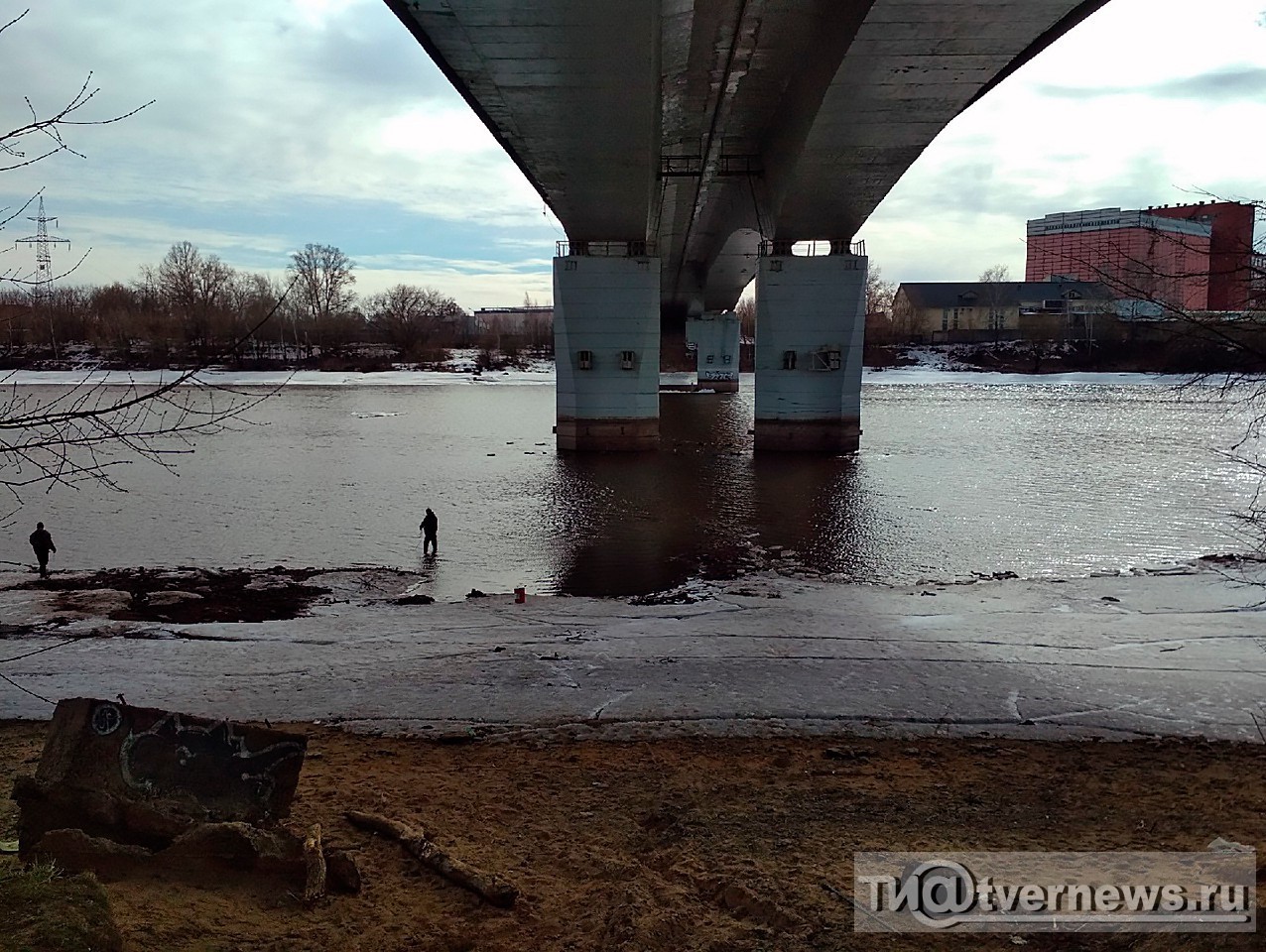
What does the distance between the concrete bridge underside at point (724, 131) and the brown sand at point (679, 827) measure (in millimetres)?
14123

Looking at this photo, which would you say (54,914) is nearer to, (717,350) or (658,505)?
(658,505)

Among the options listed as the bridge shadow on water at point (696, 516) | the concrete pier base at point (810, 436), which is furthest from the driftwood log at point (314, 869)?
the concrete pier base at point (810, 436)

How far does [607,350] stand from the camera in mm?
34062

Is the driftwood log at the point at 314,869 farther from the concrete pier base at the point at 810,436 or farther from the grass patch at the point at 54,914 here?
the concrete pier base at the point at 810,436

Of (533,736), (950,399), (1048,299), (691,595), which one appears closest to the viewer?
(533,736)

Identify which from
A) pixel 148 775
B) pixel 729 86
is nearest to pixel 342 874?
pixel 148 775

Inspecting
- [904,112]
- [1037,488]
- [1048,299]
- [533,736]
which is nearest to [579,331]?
[904,112]

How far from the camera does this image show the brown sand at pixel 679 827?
3.85 meters

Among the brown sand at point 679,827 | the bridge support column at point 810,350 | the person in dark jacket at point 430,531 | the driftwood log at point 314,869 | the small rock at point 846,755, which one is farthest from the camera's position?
the bridge support column at point 810,350

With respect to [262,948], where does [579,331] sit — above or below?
above

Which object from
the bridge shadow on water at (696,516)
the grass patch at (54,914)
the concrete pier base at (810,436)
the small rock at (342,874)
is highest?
the concrete pier base at (810,436)

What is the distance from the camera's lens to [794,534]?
18.6 metres

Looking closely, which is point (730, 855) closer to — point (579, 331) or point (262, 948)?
point (262, 948)

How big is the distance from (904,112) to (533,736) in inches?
798
